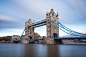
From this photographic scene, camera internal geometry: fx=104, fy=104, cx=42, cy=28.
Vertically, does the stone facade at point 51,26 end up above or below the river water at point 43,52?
above

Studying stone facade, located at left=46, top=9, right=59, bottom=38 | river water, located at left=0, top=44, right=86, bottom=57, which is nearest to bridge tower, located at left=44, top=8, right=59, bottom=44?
stone facade, located at left=46, top=9, right=59, bottom=38

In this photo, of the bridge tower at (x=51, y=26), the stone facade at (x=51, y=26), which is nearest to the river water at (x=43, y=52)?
the bridge tower at (x=51, y=26)

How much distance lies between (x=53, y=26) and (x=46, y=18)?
640 cm

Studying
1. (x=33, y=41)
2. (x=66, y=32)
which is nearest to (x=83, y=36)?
(x=66, y=32)

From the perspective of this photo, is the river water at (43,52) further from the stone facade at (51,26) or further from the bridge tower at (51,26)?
the stone facade at (51,26)

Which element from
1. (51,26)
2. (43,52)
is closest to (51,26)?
(51,26)

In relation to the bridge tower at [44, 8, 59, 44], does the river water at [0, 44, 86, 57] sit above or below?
below

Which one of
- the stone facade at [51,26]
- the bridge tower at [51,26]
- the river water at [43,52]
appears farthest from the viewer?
the stone facade at [51,26]

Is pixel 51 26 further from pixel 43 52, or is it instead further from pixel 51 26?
pixel 43 52

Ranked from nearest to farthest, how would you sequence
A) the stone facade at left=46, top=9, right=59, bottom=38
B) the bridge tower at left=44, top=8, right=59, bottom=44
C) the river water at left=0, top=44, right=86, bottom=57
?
the river water at left=0, top=44, right=86, bottom=57 → the bridge tower at left=44, top=8, right=59, bottom=44 → the stone facade at left=46, top=9, right=59, bottom=38

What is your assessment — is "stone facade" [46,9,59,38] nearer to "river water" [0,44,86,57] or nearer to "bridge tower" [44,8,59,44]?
"bridge tower" [44,8,59,44]

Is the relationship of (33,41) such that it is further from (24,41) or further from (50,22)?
(50,22)

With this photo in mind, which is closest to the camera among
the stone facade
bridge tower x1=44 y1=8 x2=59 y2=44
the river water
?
the river water

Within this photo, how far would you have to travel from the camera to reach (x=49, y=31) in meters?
60.9
